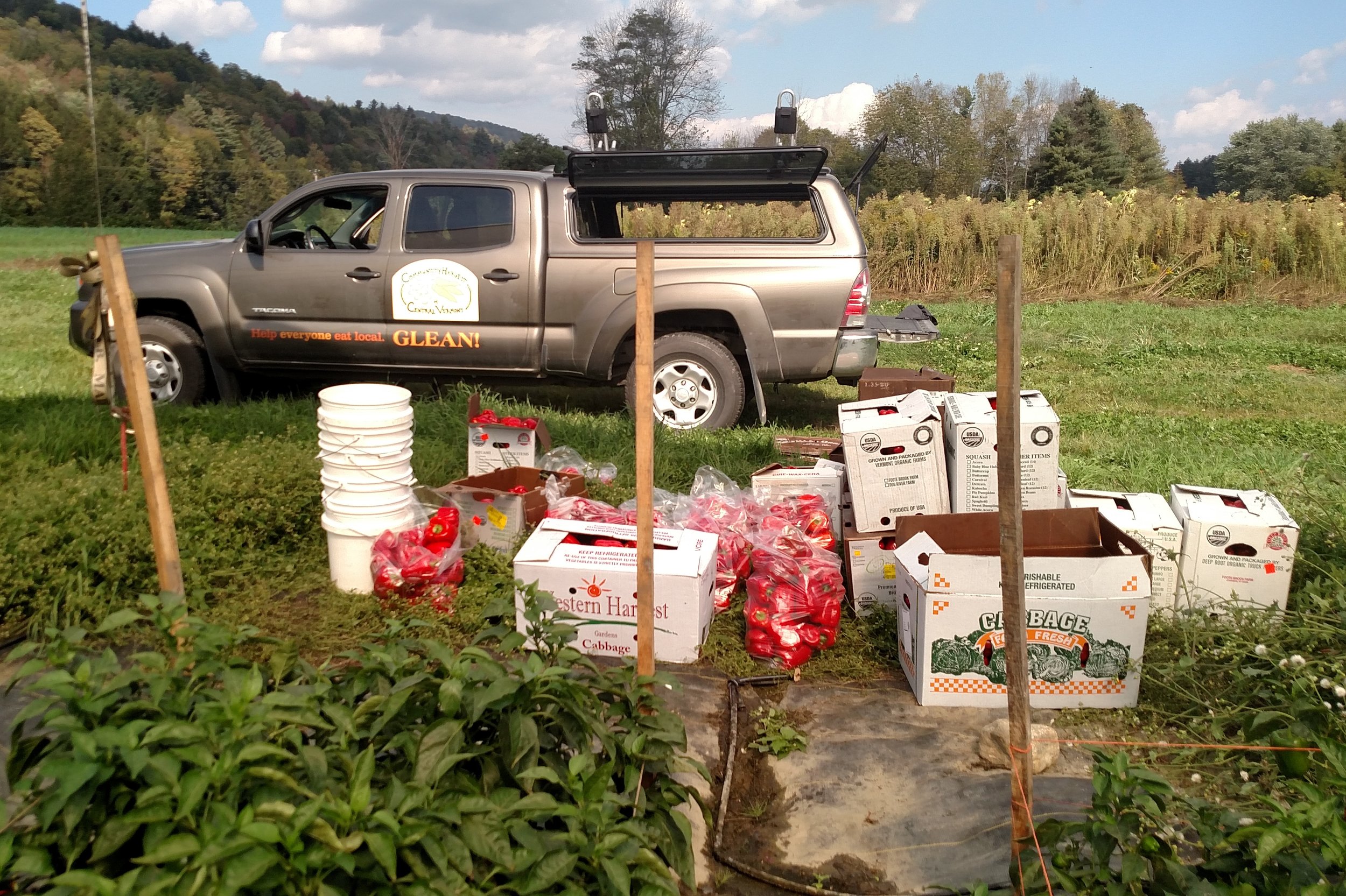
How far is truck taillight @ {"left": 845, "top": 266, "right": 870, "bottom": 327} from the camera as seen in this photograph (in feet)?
23.4

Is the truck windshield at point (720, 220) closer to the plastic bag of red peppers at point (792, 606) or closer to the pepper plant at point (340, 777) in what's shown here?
the plastic bag of red peppers at point (792, 606)

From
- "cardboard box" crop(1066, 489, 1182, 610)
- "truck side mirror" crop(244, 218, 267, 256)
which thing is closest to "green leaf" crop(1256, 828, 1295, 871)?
"cardboard box" crop(1066, 489, 1182, 610)

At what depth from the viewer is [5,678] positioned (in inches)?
147

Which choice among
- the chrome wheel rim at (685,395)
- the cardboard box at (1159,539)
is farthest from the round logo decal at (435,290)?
the cardboard box at (1159,539)

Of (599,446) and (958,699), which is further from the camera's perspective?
(599,446)

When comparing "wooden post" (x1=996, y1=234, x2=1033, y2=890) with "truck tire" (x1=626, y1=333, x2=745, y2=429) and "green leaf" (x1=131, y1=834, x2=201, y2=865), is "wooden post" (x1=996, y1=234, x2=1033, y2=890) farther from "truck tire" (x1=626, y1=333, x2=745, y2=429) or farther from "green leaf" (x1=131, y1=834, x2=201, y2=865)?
"truck tire" (x1=626, y1=333, x2=745, y2=429)

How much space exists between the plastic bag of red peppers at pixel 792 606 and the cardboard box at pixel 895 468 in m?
0.38

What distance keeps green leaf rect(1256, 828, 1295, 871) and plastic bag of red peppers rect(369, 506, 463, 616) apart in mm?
3214

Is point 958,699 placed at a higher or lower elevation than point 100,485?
lower

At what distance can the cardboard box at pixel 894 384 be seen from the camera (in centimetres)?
593

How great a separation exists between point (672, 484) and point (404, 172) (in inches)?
133

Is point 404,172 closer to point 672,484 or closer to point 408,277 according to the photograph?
Answer: point 408,277

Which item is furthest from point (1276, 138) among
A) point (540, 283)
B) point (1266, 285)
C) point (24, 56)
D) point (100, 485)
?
point (24, 56)

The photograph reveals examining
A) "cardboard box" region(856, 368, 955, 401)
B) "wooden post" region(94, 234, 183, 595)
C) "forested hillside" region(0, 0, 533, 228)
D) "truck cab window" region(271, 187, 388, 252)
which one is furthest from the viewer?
"forested hillside" region(0, 0, 533, 228)
